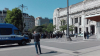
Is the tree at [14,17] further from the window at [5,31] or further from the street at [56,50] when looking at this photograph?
the street at [56,50]

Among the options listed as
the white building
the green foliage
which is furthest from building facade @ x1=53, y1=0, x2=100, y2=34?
the white building

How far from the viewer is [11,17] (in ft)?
138

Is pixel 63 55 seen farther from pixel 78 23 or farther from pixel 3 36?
pixel 78 23

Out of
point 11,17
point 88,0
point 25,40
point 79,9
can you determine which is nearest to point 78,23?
point 79,9

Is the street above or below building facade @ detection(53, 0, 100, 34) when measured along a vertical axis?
below

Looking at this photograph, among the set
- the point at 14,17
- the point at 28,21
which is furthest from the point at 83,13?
the point at 28,21

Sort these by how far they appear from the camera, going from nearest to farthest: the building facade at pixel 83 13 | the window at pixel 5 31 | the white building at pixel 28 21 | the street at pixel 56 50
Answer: the street at pixel 56 50 < the window at pixel 5 31 < the building facade at pixel 83 13 < the white building at pixel 28 21

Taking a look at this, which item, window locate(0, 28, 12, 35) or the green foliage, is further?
the green foliage

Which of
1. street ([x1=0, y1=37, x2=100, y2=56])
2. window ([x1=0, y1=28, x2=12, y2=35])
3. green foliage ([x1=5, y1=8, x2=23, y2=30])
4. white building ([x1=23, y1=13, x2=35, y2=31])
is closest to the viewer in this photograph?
street ([x1=0, y1=37, x2=100, y2=56])

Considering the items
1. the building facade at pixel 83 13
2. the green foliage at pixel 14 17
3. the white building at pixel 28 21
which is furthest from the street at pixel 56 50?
the white building at pixel 28 21

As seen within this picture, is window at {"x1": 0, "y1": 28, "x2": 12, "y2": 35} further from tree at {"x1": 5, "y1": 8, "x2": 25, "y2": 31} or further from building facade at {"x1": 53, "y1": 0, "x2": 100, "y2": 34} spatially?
building facade at {"x1": 53, "y1": 0, "x2": 100, "y2": 34}

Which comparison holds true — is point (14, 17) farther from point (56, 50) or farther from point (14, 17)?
point (56, 50)

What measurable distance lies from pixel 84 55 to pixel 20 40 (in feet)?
28.2

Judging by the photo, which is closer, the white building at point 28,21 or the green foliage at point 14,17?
the green foliage at point 14,17
